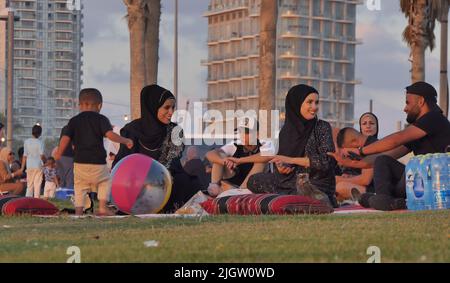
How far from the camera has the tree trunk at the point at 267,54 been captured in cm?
3262

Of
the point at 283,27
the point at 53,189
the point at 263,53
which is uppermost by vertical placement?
the point at 283,27

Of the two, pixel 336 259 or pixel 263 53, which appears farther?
pixel 263 53

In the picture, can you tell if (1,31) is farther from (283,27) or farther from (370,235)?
(370,235)

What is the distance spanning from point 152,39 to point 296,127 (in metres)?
11.6

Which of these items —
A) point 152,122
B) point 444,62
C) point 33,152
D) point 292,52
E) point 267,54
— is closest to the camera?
point 152,122

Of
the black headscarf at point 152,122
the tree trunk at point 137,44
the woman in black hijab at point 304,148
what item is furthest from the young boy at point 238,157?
the tree trunk at point 137,44

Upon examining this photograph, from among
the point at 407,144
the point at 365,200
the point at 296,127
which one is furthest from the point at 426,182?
the point at 296,127

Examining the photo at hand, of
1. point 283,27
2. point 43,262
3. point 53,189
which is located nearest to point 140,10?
point 53,189

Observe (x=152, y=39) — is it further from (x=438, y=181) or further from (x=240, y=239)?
(x=240, y=239)

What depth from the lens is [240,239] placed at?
1150 cm

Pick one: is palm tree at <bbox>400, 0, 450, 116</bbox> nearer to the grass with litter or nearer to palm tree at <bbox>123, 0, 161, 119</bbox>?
palm tree at <bbox>123, 0, 161, 119</bbox>

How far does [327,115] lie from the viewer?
584 feet

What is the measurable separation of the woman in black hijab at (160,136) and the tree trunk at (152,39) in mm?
9477
